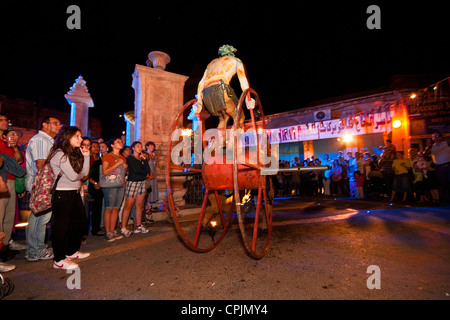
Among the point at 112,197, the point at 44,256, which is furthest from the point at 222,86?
the point at 44,256

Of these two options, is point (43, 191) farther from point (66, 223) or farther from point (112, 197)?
point (112, 197)

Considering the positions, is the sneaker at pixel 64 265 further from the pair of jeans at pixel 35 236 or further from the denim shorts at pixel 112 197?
the denim shorts at pixel 112 197

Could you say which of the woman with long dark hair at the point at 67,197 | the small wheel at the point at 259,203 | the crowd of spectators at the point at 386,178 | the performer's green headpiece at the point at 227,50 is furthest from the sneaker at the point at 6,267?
the crowd of spectators at the point at 386,178

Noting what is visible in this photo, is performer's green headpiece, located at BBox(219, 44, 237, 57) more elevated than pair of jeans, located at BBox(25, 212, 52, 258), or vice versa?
→ performer's green headpiece, located at BBox(219, 44, 237, 57)

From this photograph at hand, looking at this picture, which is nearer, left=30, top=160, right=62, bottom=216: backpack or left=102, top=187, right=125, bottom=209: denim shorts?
left=30, top=160, right=62, bottom=216: backpack

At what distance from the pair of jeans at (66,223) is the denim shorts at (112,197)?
1197 mm

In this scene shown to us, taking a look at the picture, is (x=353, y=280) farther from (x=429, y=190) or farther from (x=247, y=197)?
(x=429, y=190)

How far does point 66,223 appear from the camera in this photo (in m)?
3.08

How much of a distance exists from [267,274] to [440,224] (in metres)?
4.80

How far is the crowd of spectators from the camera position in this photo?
7.98 meters

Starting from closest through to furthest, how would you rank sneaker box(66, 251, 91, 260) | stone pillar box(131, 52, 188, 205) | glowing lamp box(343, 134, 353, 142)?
sneaker box(66, 251, 91, 260) → stone pillar box(131, 52, 188, 205) → glowing lamp box(343, 134, 353, 142)

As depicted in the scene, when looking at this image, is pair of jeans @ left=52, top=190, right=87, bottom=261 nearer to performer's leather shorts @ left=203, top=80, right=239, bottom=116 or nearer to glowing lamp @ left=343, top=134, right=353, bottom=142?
performer's leather shorts @ left=203, top=80, right=239, bottom=116

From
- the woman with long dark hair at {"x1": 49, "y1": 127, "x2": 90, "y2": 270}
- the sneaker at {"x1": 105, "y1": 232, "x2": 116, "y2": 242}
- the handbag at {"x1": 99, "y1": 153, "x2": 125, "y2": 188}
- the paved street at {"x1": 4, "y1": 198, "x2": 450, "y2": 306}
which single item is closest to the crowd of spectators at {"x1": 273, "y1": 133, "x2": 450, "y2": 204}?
the paved street at {"x1": 4, "y1": 198, "x2": 450, "y2": 306}

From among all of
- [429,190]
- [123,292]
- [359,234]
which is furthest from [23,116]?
[429,190]
